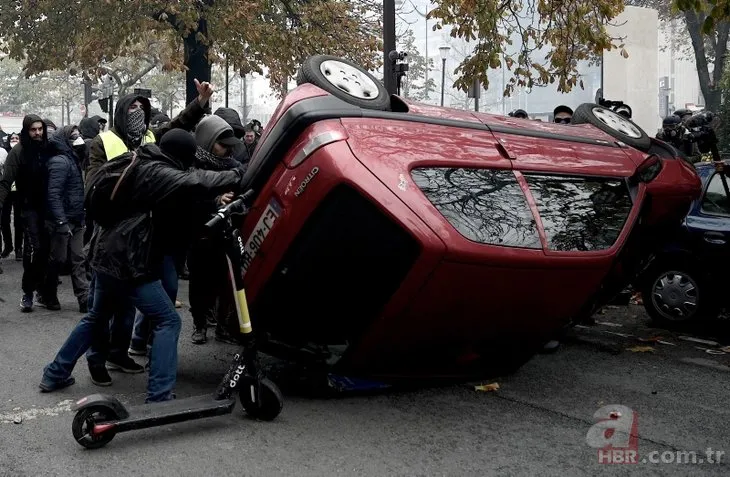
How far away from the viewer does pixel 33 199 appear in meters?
8.81

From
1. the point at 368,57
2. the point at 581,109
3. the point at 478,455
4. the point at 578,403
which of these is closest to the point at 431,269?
the point at 478,455

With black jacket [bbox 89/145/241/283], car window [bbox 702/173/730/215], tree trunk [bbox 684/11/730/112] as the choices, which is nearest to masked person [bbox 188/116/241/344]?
black jacket [bbox 89/145/241/283]

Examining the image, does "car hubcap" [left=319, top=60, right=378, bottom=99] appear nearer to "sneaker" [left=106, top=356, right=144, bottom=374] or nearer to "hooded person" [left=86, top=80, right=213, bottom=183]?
"hooded person" [left=86, top=80, right=213, bottom=183]

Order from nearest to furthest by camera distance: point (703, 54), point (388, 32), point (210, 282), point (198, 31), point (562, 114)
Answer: point (210, 282) → point (562, 114) → point (388, 32) → point (198, 31) → point (703, 54)

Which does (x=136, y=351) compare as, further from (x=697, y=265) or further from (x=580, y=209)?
(x=697, y=265)

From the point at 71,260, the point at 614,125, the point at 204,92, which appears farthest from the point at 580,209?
the point at 71,260

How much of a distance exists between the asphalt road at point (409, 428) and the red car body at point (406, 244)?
34 cm

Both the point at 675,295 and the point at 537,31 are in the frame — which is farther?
the point at 537,31

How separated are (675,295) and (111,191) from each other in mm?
5400

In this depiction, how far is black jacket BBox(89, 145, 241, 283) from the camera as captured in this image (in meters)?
4.96

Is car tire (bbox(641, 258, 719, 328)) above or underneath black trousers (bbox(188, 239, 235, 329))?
underneath

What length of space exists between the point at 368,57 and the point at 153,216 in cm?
1477

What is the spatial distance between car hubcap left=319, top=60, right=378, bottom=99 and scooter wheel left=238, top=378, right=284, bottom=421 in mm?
1850

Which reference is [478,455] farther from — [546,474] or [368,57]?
[368,57]
